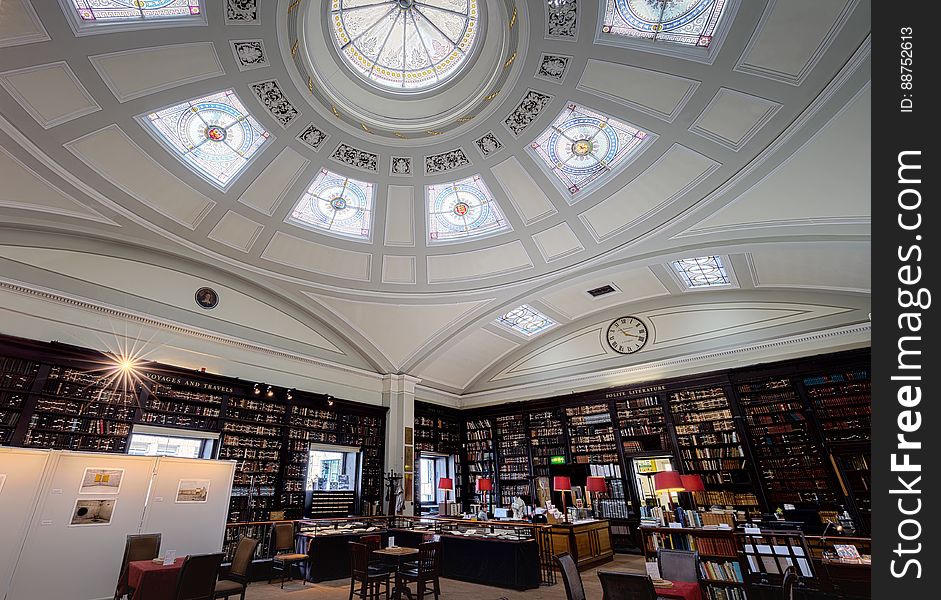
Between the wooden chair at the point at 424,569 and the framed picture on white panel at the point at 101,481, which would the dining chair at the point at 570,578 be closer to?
the wooden chair at the point at 424,569

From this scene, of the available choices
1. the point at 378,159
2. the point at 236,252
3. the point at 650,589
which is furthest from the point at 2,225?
the point at 650,589

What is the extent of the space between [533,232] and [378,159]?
3.20m

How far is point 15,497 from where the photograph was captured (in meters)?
5.12

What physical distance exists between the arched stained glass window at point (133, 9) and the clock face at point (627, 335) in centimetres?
1031

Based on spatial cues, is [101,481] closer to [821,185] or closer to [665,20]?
[665,20]

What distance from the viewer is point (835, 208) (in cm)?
602

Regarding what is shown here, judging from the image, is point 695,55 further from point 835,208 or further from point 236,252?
point 236,252

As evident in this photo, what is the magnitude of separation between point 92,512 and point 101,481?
1.24 ft

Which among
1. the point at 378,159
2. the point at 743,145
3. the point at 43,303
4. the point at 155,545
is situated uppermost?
the point at 378,159

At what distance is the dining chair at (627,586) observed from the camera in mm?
3566

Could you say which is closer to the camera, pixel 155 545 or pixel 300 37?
pixel 300 37

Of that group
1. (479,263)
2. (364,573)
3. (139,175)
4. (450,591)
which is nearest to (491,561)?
(450,591)

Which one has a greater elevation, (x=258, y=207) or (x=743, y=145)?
(x=258, y=207)

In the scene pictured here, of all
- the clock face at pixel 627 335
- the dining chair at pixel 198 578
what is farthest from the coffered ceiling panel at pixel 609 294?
the dining chair at pixel 198 578
